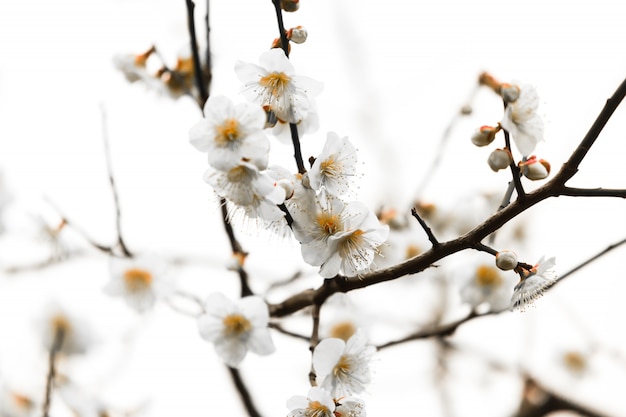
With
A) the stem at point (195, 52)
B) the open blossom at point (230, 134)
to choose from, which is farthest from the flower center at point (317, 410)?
the stem at point (195, 52)

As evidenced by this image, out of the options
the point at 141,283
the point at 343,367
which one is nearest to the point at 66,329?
the point at 141,283

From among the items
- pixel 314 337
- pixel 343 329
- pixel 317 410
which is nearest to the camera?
pixel 317 410

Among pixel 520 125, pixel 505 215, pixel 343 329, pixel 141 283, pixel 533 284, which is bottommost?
pixel 343 329

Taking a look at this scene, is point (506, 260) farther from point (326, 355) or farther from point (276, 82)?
point (276, 82)

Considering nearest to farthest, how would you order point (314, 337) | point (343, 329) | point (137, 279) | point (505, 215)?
point (505, 215) → point (314, 337) → point (137, 279) → point (343, 329)

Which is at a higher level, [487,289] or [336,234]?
[336,234]

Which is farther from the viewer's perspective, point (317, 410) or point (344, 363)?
point (344, 363)
